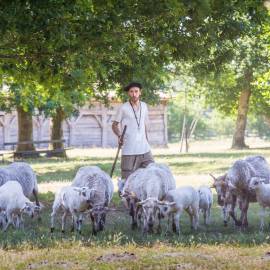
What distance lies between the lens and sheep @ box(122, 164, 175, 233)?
10266 millimetres

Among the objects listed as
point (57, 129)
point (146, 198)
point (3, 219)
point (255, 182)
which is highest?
point (57, 129)

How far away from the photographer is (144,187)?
409 inches

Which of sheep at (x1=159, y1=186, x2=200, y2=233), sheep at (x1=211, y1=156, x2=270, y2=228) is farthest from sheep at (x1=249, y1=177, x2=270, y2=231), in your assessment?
sheep at (x1=159, y1=186, x2=200, y2=233)

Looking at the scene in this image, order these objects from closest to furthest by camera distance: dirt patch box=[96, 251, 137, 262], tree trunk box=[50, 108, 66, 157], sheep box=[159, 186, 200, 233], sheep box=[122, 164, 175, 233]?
dirt patch box=[96, 251, 137, 262], sheep box=[159, 186, 200, 233], sheep box=[122, 164, 175, 233], tree trunk box=[50, 108, 66, 157]

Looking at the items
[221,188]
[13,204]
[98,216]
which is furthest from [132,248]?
[221,188]

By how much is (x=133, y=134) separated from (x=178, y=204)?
1.68 metres

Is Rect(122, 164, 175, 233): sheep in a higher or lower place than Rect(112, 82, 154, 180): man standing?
lower

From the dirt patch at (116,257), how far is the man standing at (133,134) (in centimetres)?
400

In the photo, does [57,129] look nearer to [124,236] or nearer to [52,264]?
[124,236]

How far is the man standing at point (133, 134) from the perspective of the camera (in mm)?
11320

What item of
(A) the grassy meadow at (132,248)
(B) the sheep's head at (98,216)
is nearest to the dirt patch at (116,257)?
(A) the grassy meadow at (132,248)

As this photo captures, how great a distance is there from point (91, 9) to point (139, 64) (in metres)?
2.44

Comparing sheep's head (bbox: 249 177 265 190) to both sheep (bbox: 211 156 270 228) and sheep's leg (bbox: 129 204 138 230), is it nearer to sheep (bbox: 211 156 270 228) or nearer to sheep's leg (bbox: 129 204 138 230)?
sheep (bbox: 211 156 270 228)

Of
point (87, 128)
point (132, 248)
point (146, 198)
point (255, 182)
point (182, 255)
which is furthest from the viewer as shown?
point (87, 128)
